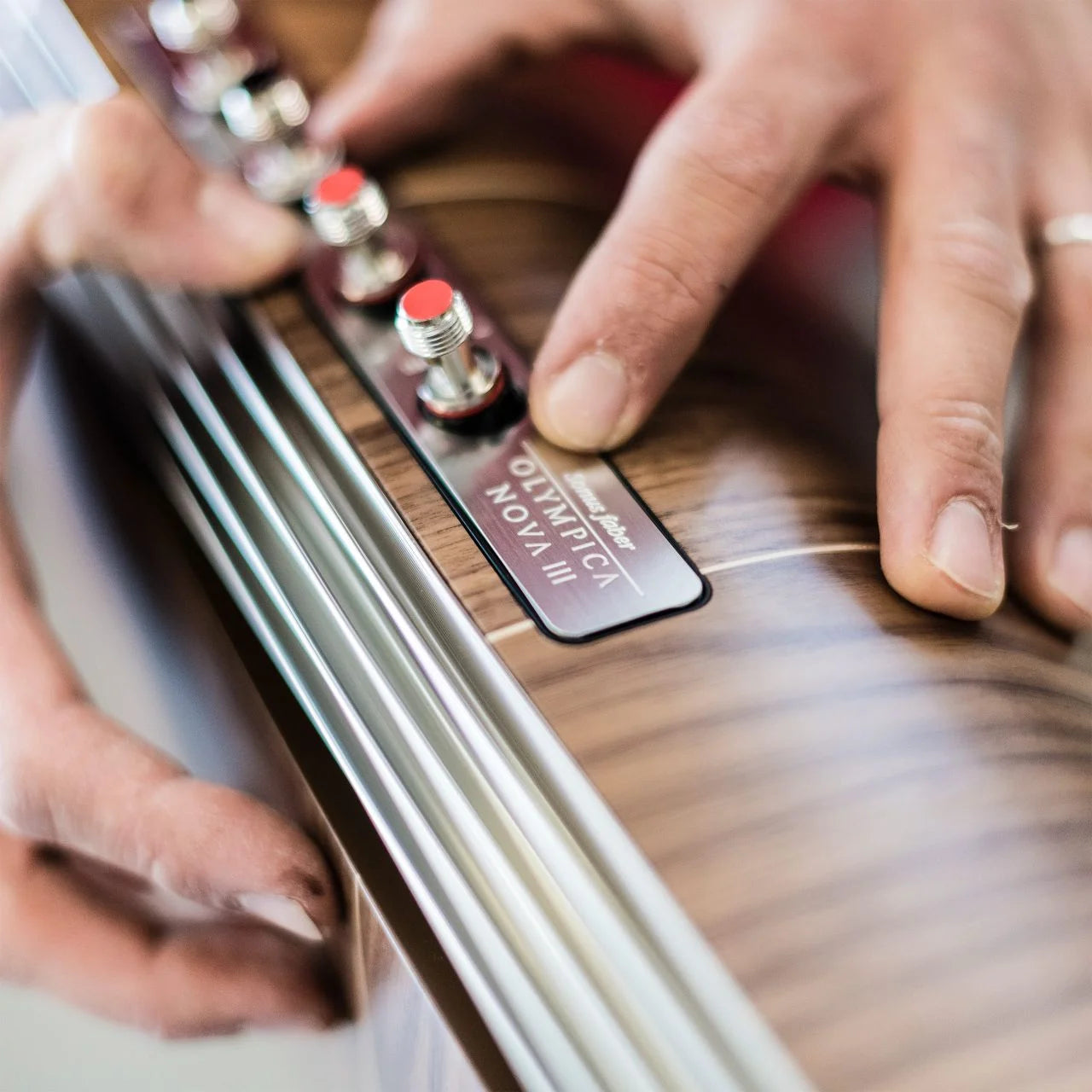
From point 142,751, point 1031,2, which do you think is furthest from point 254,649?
point 1031,2

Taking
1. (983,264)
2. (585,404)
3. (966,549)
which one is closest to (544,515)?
(585,404)

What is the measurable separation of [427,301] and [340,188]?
0.36ft

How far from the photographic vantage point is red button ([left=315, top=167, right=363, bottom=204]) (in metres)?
0.45

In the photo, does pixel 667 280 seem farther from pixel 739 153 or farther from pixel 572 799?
pixel 572 799

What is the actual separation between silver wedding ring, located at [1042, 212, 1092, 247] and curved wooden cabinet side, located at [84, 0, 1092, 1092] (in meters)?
0.19

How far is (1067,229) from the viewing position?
1.71ft

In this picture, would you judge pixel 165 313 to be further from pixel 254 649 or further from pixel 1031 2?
pixel 1031 2

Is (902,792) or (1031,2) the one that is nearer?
(902,792)

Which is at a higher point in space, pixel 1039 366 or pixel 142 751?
pixel 142 751

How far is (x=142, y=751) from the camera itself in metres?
0.39

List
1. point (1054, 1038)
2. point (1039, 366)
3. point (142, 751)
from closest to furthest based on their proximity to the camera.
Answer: point (1054, 1038) < point (142, 751) < point (1039, 366)

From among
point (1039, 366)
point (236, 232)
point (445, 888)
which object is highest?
point (236, 232)

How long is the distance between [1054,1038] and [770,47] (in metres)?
0.45

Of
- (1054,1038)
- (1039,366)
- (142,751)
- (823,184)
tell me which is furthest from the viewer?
(823,184)
